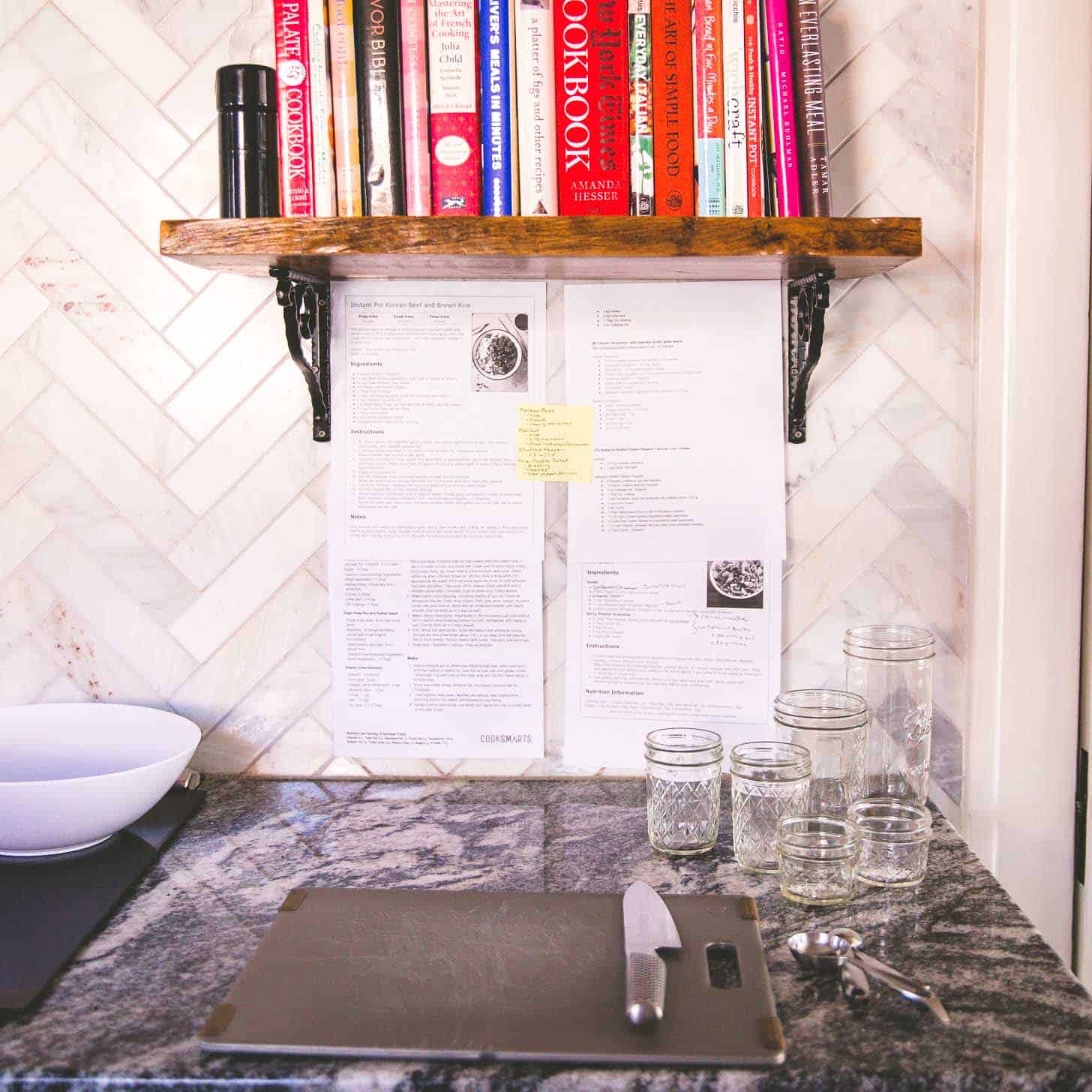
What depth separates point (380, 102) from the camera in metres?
1.20

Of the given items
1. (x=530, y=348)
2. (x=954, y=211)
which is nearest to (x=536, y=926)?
(x=530, y=348)

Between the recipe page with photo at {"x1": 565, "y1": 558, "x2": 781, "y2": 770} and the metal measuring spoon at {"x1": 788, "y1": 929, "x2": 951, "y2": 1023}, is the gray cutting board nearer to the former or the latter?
the metal measuring spoon at {"x1": 788, "y1": 929, "x2": 951, "y2": 1023}

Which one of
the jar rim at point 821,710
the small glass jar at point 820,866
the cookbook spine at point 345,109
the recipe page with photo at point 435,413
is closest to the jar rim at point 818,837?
the small glass jar at point 820,866

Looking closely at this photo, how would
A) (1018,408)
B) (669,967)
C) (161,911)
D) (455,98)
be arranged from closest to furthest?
1. (669,967)
2. (161,911)
3. (455,98)
4. (1018,408)

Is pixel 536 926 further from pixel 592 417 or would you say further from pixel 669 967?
pixel 592 417

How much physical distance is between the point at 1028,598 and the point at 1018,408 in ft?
0.80

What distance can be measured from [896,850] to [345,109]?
1019mm

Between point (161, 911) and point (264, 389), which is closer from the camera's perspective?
point (161, 911)

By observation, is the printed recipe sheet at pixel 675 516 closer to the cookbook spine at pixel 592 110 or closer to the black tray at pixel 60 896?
the cookbook spine at pixel 592 110

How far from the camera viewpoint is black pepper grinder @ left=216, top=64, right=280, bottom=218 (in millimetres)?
1208

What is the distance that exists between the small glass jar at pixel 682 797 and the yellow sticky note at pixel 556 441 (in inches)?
15.2

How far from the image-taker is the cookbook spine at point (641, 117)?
4.01 feet

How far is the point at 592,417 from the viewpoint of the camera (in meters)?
1.40

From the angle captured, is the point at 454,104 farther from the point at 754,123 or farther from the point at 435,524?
the point at 435,524
